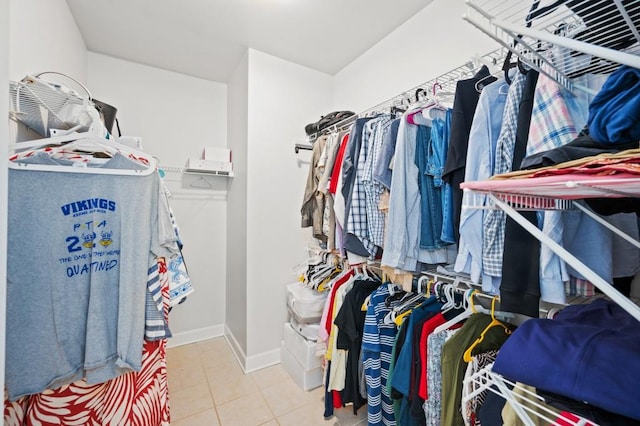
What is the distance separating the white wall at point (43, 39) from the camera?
1.02 meters

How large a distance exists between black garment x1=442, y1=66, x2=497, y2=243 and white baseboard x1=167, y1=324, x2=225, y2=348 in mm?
2518

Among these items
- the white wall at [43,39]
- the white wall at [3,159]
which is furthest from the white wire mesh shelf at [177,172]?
the white wall at [3,159]

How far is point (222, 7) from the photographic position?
170 centimetres

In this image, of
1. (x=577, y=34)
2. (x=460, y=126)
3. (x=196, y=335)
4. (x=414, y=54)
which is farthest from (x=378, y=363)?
(x=196, y=335)

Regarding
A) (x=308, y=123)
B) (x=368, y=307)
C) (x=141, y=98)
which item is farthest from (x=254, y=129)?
(x=368, y=307)

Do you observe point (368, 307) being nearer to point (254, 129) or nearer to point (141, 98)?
point (254, 129)

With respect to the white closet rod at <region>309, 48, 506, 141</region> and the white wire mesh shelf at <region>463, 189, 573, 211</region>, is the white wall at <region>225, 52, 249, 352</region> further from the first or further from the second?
the white wire mesh shelf at <region>463, 189, 573, 211</region>

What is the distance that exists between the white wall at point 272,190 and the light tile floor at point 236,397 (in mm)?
202

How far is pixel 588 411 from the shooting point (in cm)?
50

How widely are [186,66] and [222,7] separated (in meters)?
0.91

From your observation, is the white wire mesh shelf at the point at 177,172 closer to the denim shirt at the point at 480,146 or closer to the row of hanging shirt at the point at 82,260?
the row of hanging shirt at the point at 82,260

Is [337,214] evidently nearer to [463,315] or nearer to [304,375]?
[463,315]

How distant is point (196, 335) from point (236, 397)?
1000mm

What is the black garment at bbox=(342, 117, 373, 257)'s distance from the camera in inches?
57.5
